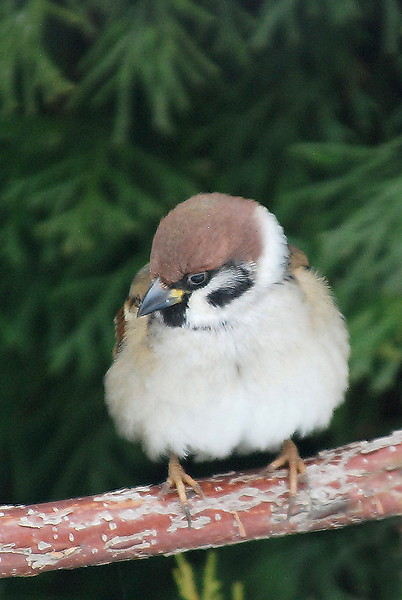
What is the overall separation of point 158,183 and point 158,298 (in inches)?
39.3

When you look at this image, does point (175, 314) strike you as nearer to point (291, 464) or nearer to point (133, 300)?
point (133, 300)

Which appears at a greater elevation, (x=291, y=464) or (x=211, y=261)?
(x=211, y=261)

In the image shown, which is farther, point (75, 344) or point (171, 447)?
point (75, 344)

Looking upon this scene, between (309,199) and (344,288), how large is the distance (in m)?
0.36

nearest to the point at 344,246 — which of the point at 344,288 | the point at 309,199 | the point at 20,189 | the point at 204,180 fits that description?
the point at 344,288

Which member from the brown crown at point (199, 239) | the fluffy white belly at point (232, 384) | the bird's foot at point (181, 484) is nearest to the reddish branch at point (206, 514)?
the bird's foot at point (181, 484)

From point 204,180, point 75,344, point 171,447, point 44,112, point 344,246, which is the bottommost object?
point 171,447

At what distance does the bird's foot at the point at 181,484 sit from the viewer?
2.12m

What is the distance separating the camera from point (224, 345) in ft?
7.11

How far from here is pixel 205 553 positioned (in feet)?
10.2

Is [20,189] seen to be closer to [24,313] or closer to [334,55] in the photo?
[24,313]

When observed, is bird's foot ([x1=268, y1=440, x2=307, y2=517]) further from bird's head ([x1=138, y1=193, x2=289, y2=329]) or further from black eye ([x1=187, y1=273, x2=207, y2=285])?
black eye ([x1=187, y1=273, x2=207, y2=285])

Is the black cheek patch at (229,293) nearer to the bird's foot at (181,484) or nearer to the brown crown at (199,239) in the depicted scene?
the brown crown at (199,239)

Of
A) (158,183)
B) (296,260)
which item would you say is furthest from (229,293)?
(158,183)
